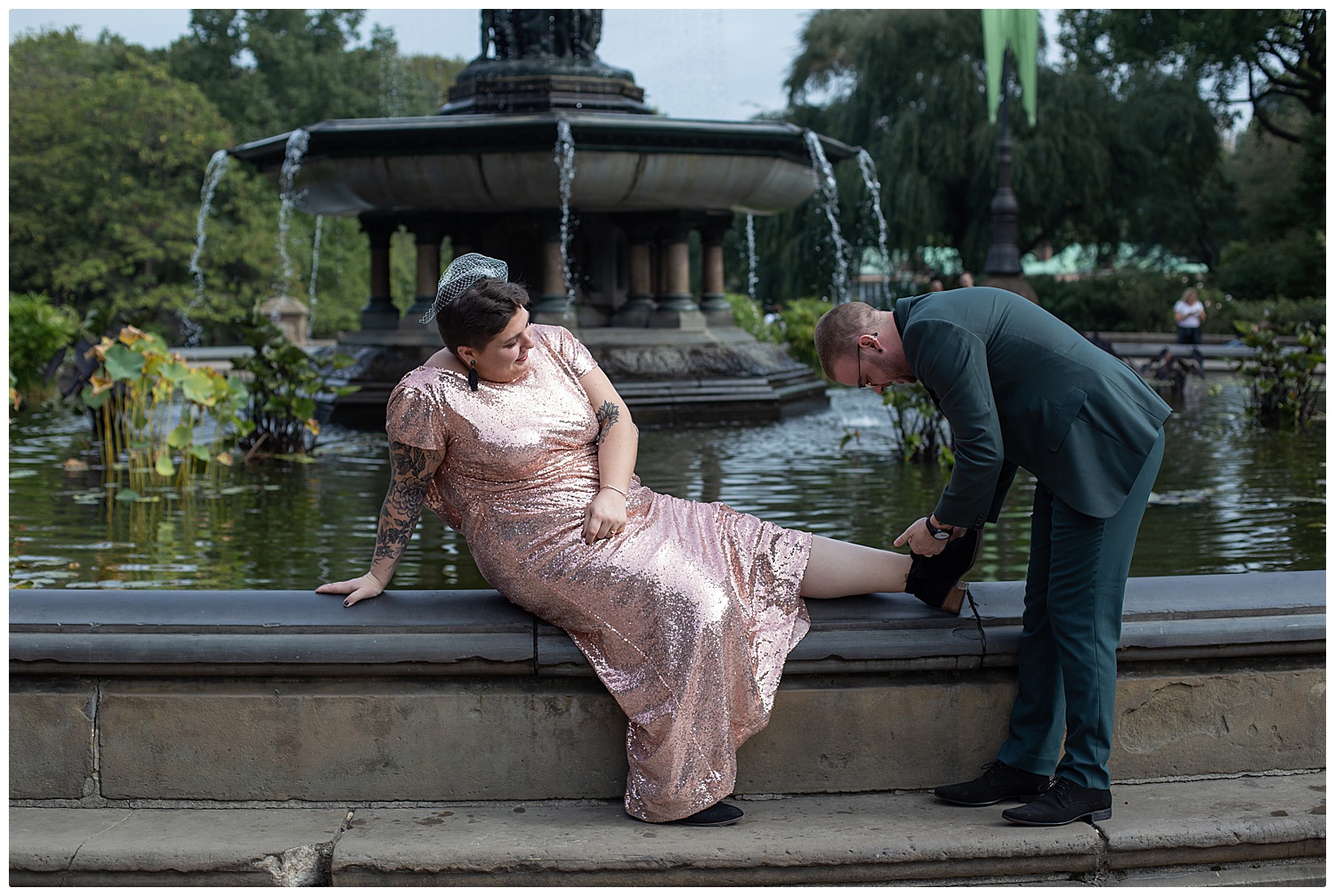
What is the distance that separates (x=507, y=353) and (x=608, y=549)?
533 mm

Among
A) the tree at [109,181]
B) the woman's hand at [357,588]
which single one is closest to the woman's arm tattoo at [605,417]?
the woman's hand at [357,588]

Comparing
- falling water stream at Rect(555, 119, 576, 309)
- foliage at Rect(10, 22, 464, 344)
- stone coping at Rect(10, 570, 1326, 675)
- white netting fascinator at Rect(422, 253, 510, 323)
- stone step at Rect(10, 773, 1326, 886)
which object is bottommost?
stone step at Rect(10, 773, 1326, 886)

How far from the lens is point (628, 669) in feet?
9.89

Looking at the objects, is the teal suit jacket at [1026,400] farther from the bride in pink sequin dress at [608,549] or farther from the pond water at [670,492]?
the pond water at [670,492]

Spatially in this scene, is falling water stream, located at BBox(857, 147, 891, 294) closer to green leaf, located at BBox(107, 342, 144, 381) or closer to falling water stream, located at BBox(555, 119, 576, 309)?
falling water stream, located at BBox(555, 119, 576, 309)

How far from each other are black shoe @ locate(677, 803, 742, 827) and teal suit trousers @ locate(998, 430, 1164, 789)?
75cm

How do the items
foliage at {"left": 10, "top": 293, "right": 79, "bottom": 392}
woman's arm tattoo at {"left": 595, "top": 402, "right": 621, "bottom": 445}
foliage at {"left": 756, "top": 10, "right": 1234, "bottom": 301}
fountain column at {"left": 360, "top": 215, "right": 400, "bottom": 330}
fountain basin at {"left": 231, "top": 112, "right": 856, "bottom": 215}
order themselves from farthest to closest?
1. foliage at {"left": 756, "top": 10, "right": 1234, "bottom": 301}
2. foliage at {"left": 10, "top": 293, "right": 79, "bottom": 392}
3. fountain column at {"left": 360, "top": 215, "right": 400, "bottom": 330}
4. fountain basin at {"left": 231, "top": 112, "right": 856, "bottom": 215}
5. woman's arm tattoo at {"left": 595, "top": 402, "right": 621, "bottom": 445}

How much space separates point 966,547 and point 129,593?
6.52 ft

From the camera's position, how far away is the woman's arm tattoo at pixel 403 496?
322cm

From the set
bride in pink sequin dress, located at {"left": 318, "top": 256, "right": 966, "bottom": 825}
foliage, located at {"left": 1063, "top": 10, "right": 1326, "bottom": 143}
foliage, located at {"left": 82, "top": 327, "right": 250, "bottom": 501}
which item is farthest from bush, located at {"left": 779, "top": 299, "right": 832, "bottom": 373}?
foliage, located at {"left": 1063, "top": 10, "right": 1326, "bottom": 143}

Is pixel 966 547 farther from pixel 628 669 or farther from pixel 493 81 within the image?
pixel 493 81

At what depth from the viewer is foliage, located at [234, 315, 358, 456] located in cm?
720

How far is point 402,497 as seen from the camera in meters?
3.28

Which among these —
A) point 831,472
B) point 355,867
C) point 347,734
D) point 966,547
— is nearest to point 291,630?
point 347,734
